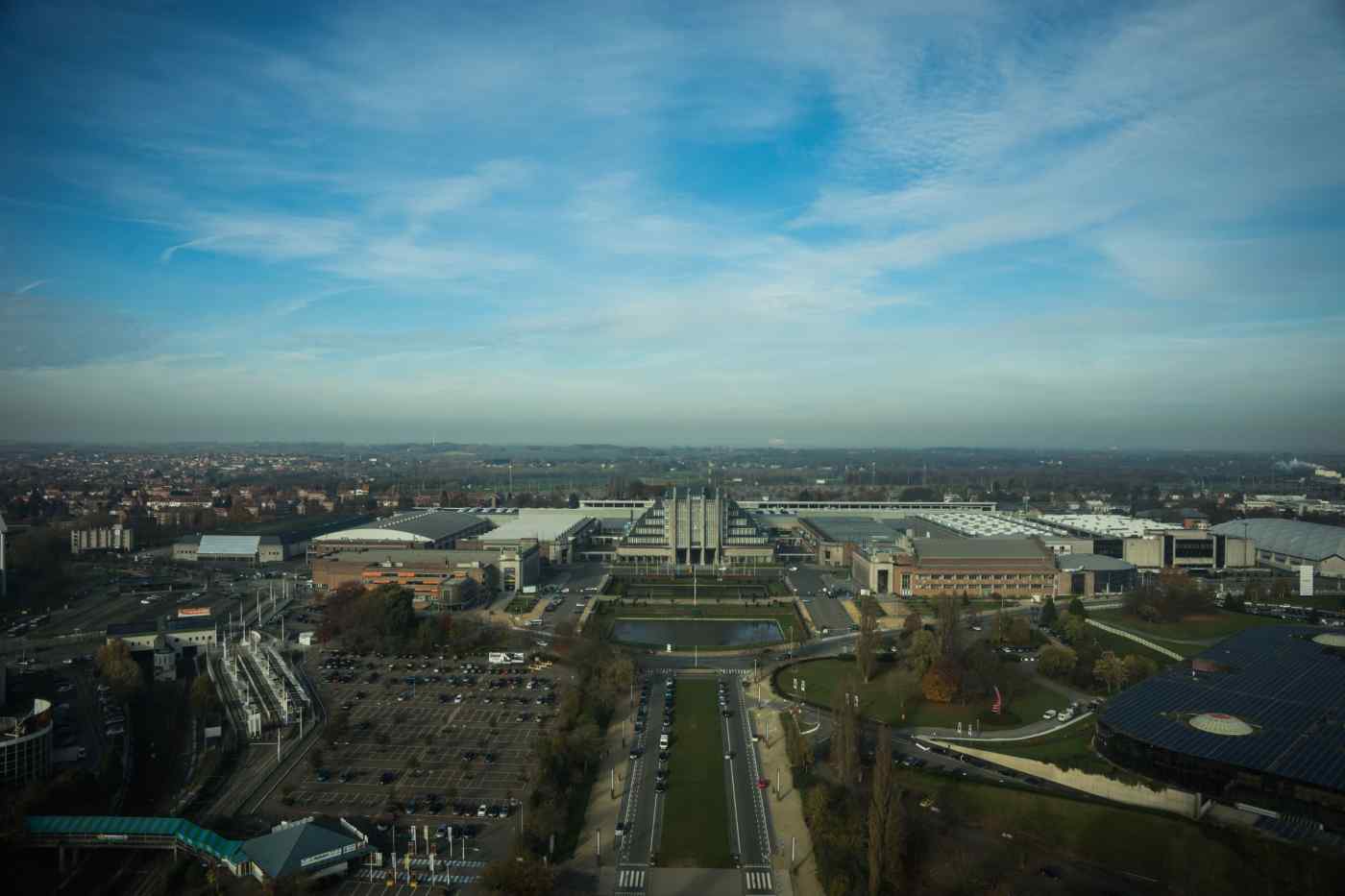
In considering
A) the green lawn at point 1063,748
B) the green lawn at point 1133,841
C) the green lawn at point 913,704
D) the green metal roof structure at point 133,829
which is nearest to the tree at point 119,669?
the green metal roof structure at point 133,829

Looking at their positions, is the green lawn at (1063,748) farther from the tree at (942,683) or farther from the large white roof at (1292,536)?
the large white roof at (1292,536)

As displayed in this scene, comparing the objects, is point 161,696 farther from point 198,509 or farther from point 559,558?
point 198,509

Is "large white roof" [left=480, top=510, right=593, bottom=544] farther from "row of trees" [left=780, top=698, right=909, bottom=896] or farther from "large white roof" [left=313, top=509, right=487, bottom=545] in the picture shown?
"row of trees" [left=780, top=698, right=909, bottom=896]

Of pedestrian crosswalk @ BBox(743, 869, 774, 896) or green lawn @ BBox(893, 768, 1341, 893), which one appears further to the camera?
pedestrian crosswalk @ BBox(743, 869, 774, 896)

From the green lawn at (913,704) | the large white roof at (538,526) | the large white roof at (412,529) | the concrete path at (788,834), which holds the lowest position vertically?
the concrete path at (788,834)

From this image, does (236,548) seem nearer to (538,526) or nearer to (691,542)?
(538,526)

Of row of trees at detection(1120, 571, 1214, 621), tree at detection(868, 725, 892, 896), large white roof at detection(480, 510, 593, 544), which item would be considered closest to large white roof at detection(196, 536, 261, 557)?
large white roof at detection(480, 510, 593, 544)

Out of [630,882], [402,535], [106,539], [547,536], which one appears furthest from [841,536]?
[106,539]
